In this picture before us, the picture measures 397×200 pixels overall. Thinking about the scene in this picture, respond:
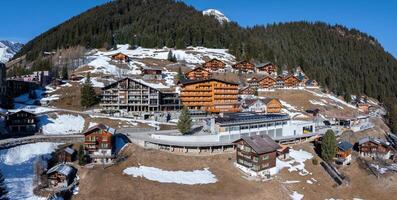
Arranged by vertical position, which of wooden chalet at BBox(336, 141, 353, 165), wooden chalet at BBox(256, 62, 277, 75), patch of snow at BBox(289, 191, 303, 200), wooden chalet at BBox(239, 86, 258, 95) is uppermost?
wooden chalet at BBox(256, 62, 277, 75)

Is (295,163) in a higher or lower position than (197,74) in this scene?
lower

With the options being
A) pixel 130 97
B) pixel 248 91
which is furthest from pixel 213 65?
pixel 130 97

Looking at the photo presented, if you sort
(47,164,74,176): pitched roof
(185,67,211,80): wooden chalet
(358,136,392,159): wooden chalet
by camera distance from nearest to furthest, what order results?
1. (47,164,74,176): pitched roof
2. (358,136,392,159): wooden chalet
3. (185,67,211,80): wooden chalet

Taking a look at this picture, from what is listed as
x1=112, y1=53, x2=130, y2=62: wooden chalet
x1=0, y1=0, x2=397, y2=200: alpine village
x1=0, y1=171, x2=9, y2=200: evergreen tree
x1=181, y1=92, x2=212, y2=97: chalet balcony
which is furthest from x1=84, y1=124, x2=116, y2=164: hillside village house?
x1=112, y1=53, x2=130, y2=62: wooden chalet

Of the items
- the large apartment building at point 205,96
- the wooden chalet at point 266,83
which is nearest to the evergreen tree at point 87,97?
the large apartment building at point 205,96

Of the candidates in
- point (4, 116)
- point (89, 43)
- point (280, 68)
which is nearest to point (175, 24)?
point (89, 43)

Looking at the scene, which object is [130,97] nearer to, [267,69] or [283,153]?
[283,153]

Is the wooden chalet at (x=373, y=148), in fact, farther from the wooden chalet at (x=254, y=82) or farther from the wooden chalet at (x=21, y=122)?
the wooden chalet at (x=21, y=122)

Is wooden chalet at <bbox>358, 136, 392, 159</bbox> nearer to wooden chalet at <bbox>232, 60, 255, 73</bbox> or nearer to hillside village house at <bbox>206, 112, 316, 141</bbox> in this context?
hillside village house at <bbox>206, 112, 316, 141</bbox>
